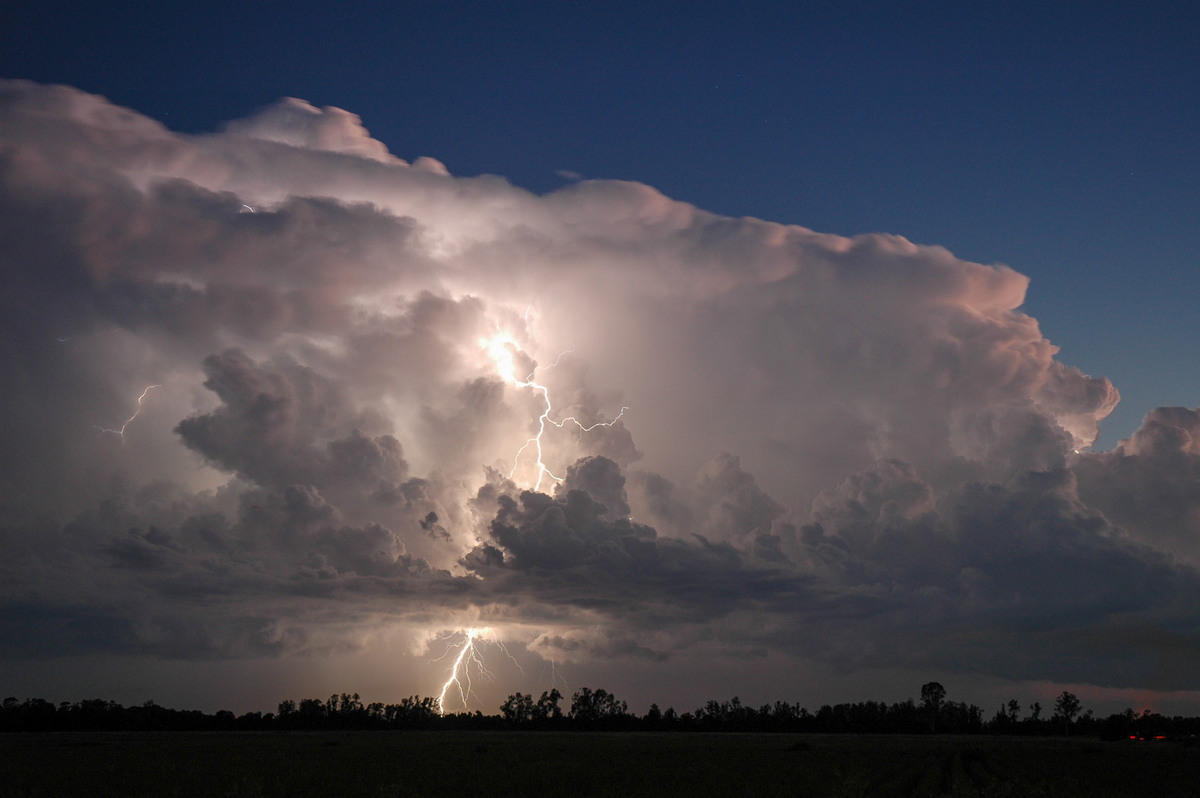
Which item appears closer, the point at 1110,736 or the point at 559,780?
the point at 559,780

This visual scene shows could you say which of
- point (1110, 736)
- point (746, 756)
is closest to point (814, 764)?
point (746, 756)

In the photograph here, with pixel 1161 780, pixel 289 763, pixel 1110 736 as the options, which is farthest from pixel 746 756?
pixel 1110 736

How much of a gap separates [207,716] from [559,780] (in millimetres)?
163220

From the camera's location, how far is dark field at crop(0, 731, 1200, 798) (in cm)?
5041

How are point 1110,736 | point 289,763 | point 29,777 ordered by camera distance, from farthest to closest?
point 1110,736 → point 289,763 → point 29,777

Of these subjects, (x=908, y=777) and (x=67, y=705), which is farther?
(x=67, y=705)

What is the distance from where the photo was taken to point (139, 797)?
46250mm

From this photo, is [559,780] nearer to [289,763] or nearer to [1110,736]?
[289,763]

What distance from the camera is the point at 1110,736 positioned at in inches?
6531

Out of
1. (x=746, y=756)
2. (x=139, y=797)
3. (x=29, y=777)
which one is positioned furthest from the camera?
(x=746, y=756)

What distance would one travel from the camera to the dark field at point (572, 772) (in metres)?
50.4

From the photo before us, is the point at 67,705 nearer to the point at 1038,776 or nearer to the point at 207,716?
the point at 207,716

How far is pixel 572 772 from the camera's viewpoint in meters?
64.2

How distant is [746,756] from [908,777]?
1108 inches
